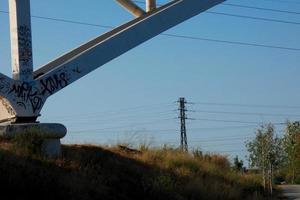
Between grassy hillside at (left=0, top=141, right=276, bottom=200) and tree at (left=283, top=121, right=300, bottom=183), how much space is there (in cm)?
3208

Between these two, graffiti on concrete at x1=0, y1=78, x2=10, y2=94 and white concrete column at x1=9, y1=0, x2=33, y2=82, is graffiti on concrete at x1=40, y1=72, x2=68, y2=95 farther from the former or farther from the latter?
graffiti on concrete at x1=0, y1=78, x2=10, y2=94

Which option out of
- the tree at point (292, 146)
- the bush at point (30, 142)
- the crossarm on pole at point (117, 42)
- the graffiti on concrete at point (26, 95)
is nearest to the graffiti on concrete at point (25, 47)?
the graffiti on concrete at point (26, 95)

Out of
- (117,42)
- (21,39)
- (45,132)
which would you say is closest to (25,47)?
(21,39)

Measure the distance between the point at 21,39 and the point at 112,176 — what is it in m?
4.35

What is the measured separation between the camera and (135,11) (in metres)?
23.1

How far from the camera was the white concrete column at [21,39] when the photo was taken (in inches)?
712

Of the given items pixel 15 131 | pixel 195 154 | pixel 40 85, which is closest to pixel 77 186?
pixel 15 131

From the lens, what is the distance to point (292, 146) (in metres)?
58.1

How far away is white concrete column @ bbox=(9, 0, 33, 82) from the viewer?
1808 cm

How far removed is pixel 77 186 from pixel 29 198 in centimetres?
188

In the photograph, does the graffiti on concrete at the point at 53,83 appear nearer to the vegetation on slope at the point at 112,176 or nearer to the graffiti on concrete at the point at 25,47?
the graffiti on concrete at the point at 25,47

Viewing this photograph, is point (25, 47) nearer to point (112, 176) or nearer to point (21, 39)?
point (21, 39)

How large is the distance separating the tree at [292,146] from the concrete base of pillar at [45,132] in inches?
1591

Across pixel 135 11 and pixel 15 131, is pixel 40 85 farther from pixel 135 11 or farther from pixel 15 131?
pixel 135 11
